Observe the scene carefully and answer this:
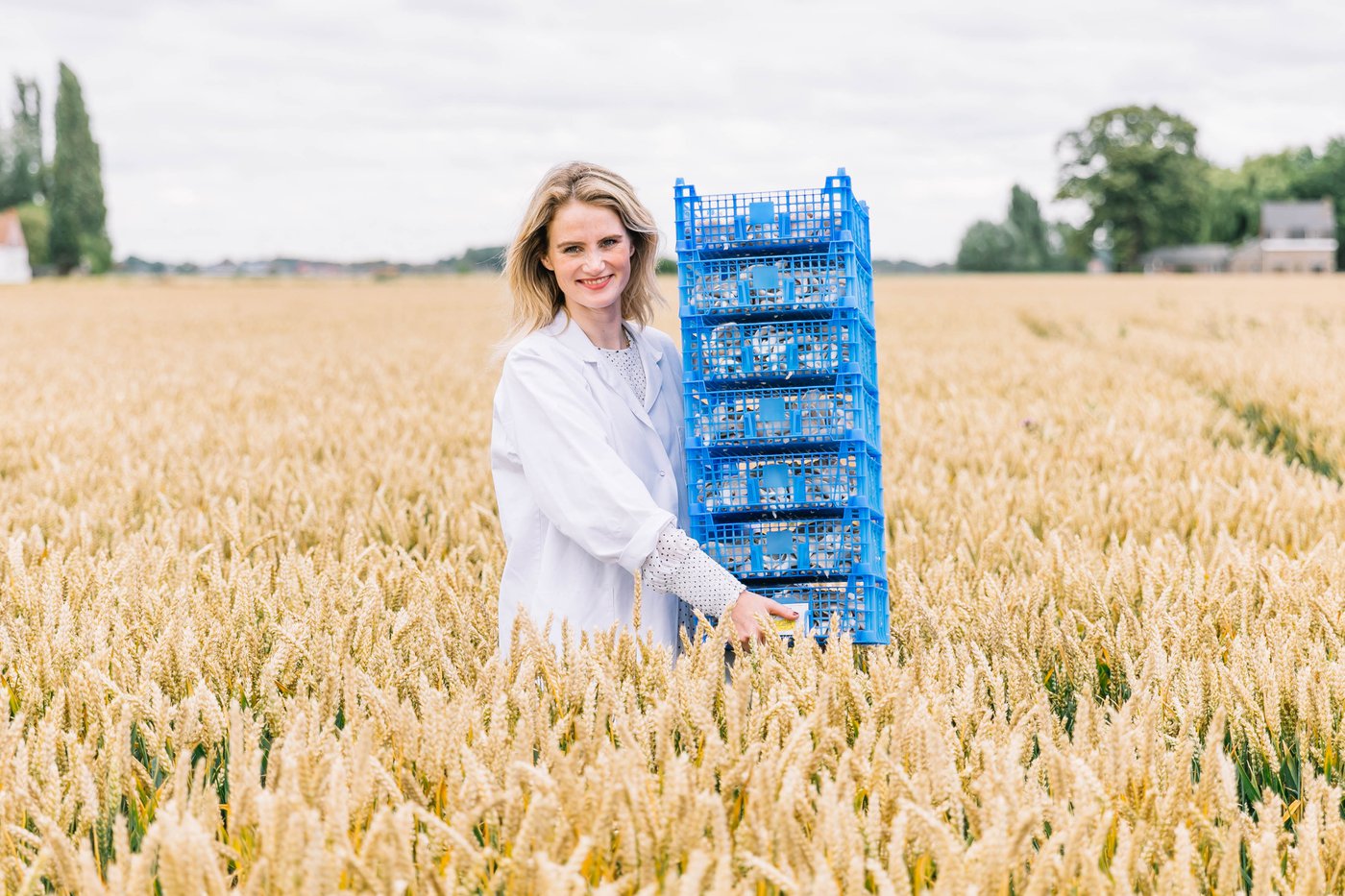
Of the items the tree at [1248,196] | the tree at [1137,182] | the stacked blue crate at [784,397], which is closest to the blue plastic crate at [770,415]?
the stacked blue crate at [784,397]

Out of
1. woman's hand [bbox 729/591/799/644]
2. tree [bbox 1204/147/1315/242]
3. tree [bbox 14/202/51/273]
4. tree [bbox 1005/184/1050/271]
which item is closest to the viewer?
woman's hand [bbox 729/591/799/644]

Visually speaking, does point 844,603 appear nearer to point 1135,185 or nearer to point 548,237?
point 548,237

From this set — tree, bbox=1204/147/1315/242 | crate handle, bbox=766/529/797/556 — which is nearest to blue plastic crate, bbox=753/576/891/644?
crate handle, bbox=766/529/797/556

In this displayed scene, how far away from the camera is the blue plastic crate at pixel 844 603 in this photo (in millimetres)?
2744

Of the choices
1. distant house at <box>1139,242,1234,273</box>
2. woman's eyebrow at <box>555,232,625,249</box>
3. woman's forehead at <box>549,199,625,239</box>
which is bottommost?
woman's eyebrow at <box>555,232,625,249</box>

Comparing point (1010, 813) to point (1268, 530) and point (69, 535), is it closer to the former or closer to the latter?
point (1268, 530)

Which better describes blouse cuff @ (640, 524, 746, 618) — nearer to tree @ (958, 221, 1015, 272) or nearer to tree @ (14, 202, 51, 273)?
tree @ (14, 202, 51, 273)

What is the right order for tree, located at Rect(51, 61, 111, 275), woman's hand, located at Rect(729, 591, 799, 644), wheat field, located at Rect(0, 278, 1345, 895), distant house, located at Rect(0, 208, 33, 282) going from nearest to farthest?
1. wheat field, located at Rect(0, 278, 1345, 895)
2. woman's hand, located at Rect(729, 591, 799, 644)
3. tree, located at Rect(51, 61, 111, 275)
4. distant house, located at Rect(0, 208, 33, 282)

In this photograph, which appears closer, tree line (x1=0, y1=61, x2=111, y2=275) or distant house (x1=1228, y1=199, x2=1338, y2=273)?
tree line (x1=0, y1=61, x2=111, y2=275)

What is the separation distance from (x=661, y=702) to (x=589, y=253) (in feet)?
4.49

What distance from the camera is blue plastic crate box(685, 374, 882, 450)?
2.72 metres

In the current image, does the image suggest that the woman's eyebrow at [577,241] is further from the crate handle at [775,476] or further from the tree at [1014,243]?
the tree at [1014,243]

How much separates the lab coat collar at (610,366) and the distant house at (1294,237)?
Answer: 84615mm

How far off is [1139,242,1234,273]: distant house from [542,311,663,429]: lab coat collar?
79042mm
